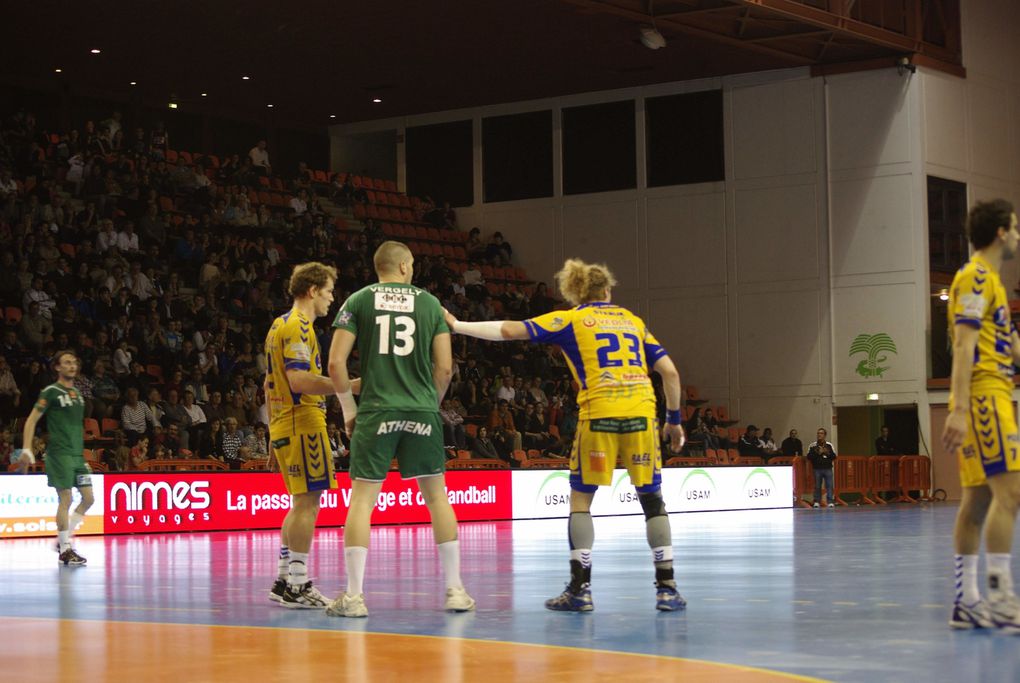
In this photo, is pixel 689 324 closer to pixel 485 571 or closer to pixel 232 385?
pixel 232 385

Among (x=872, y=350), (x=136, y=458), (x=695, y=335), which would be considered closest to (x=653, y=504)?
(x=136, y=458)

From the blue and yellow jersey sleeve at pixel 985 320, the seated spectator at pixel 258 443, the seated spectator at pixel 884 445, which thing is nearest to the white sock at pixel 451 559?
the blue and yellow jersey sleeve at pixel 985 320

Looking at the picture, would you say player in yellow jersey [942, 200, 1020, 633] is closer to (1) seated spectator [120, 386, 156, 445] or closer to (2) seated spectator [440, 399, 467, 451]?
(1) seated spectator [120, 386, 156, 445]

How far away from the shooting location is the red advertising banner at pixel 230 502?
70.9 feet

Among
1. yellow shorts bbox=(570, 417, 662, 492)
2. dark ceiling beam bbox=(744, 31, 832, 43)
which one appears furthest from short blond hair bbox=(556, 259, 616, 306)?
dark ceiling beam bbox=(744, 31, 832, 43)

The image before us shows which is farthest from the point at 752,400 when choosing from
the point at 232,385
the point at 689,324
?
the point at 232,385

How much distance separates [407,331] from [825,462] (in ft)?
→ 79.0

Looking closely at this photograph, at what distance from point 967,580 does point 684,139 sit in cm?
3222

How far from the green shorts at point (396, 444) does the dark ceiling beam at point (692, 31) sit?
872 inches

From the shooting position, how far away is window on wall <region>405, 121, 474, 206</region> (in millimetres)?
42406

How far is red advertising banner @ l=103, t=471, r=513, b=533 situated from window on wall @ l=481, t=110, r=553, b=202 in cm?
1727

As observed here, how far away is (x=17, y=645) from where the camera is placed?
781 cm

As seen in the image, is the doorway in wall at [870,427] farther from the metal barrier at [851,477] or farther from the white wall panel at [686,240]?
the white wall panel at [686,240]

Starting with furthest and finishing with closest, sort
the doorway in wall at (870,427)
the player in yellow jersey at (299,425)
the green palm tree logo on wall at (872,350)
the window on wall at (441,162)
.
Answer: the window on wall at (441,162), the doorway in wall at (870,427), the green palm tree logo on wall at (872,350), the player in yellow jersey at (299,425)
